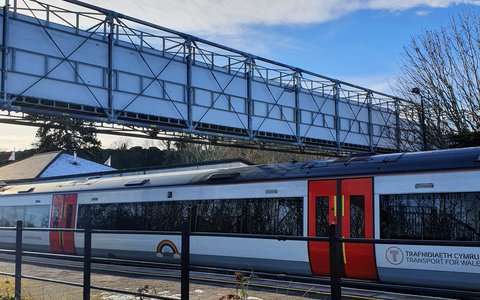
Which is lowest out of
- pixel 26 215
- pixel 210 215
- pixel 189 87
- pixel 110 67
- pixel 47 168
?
pixel 26 215

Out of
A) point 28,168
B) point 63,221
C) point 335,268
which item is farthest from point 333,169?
point 28,168

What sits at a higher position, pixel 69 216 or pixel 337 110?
pixel 337 110

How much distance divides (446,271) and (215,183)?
7.00 m

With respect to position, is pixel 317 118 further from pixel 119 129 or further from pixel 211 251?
pixel 211 251

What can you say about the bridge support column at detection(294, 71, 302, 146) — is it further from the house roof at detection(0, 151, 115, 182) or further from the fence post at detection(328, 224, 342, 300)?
the fence post at detection(328, 224, 342, 300)

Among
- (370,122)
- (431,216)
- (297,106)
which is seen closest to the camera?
(431,216)

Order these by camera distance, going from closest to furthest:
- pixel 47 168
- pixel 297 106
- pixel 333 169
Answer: pixel 333 169
pixel 297 106
pixel 47 168

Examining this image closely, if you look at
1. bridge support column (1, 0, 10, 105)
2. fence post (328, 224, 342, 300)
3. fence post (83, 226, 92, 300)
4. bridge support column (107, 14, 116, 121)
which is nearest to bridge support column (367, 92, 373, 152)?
bridge support column (107, 14, 116, 121)

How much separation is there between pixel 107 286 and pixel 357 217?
5.75 meters

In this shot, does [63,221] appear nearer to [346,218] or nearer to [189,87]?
[189,87]

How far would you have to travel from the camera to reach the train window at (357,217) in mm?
11672

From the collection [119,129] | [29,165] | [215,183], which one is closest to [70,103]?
[119,129]

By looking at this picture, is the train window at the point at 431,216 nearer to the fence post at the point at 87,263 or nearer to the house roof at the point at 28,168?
Result: the fence post at the point at 87,263

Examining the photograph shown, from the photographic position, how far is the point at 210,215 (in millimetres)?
14945
